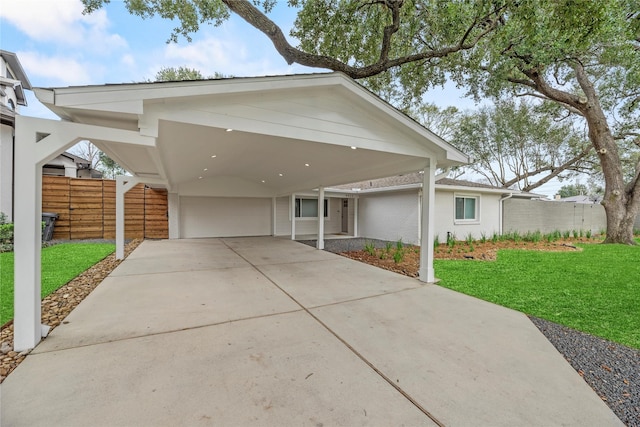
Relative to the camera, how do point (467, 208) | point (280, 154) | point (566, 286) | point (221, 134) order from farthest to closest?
point (467, 208), point (280, 154), point (566, 286), point (221, 134)

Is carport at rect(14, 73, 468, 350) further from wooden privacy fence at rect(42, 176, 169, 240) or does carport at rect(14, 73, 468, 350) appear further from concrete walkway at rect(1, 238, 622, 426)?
wooden privacy fence at rect(42, 176, 169, 240)

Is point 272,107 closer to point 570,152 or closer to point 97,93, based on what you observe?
point 97,93

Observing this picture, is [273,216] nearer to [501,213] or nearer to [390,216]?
[390,216]

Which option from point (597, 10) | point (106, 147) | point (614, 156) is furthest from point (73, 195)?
point (614, 156)

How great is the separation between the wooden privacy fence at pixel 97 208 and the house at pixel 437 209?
750cm

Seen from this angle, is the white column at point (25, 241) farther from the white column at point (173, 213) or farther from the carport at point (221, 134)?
the white column at point (173, 213)

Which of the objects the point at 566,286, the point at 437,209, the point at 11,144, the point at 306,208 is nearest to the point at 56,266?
the point at 11,144

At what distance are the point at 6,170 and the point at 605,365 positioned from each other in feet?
46.0

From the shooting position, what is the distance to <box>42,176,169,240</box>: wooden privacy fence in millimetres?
9648

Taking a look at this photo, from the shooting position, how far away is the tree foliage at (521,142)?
1692 centimetres

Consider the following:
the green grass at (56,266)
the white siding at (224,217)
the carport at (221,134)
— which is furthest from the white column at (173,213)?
the carport at (221,134)

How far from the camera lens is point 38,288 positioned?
2.73m

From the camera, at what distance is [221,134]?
427 centimetres

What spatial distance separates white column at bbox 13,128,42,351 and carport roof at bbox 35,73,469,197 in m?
0.56
